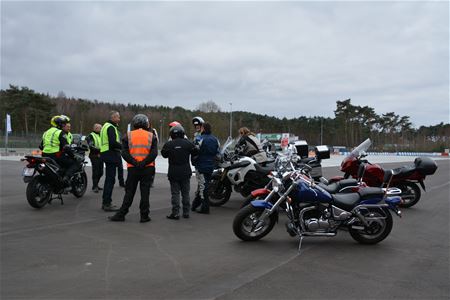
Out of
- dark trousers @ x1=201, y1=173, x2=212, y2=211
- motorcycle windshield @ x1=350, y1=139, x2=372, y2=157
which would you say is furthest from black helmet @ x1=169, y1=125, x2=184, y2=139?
motorcycle windshield @ x1=350, y1=139, x2=372, y2=157

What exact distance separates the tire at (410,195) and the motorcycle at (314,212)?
10.9ft

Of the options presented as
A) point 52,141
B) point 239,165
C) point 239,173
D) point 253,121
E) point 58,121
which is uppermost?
point 253,121

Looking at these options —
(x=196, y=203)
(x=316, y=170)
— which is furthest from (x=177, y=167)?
(x=316, y=170)

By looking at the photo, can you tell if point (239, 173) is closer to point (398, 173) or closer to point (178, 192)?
point (178, 192)

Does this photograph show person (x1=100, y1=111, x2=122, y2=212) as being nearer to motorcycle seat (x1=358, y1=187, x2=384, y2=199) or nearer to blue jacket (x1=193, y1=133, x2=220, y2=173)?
blue jacket (x1=193, y1=133, x2=220, y2=173)

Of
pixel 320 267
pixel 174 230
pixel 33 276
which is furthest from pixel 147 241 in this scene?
pixel 320 267

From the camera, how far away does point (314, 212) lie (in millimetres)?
5332

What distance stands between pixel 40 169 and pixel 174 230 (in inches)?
124

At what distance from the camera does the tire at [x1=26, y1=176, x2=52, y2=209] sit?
7223 mm

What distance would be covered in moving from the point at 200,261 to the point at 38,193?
4462 millimetres

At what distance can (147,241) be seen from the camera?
5359 millimetres

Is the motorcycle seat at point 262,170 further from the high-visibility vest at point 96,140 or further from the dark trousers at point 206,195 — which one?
the high-visibility vest at point 96,140

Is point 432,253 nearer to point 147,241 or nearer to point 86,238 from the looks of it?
point 147,241

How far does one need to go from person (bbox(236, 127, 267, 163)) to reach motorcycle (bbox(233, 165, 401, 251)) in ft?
9.86
